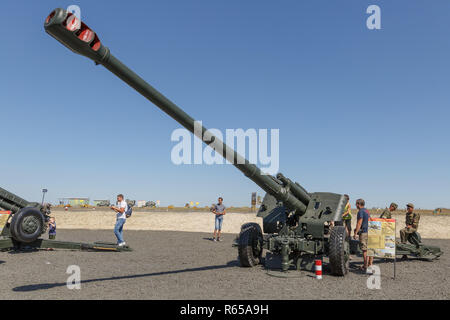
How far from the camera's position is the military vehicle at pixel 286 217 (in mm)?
5402

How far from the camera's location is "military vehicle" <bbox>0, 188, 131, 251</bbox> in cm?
916

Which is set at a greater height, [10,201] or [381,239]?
[10,201]

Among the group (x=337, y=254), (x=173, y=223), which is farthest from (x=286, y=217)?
(x=173, y=223)

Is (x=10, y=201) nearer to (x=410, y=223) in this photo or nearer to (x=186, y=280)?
(x=186, y=280)

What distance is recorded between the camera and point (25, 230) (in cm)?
927

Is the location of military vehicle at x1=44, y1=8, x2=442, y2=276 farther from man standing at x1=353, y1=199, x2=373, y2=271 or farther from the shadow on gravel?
the shadow on gravel

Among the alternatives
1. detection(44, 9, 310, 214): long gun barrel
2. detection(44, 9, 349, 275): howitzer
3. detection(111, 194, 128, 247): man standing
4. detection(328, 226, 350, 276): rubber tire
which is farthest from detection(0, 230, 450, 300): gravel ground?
detection(44, 9, 310, 214): long gun barrel

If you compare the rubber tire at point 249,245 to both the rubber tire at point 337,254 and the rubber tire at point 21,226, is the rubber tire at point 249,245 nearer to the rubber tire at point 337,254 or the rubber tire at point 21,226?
the rubber tire at point 337,254

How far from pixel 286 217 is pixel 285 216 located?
36mm
